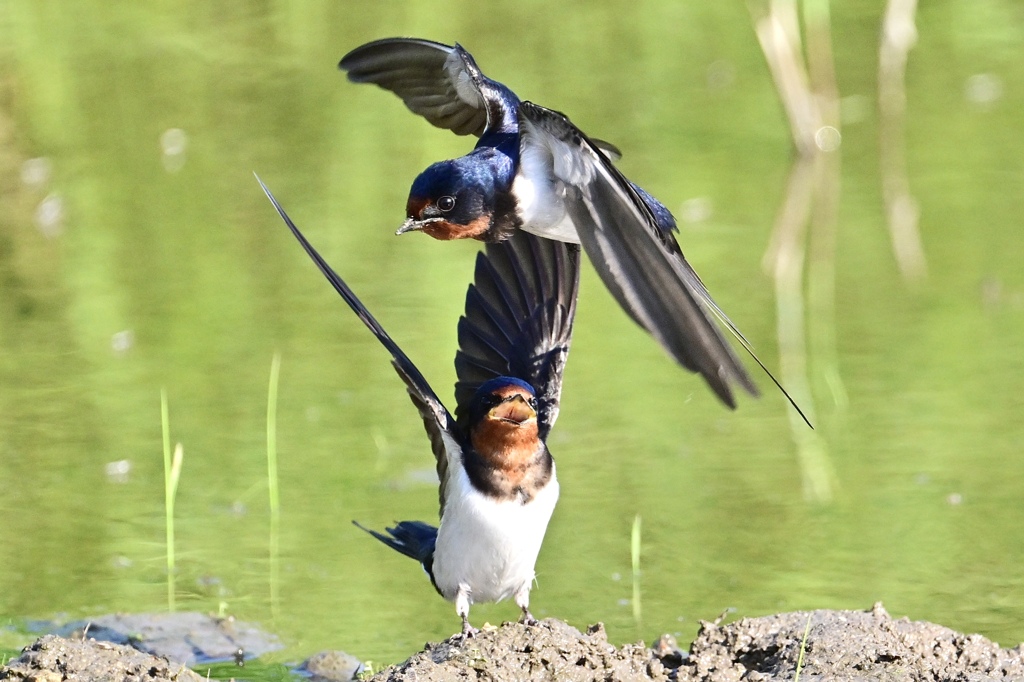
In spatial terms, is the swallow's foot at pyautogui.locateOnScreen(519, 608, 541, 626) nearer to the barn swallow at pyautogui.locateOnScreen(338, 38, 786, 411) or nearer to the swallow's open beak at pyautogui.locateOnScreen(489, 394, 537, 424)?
the swallow's open beak at pyautogui.locateOnScreen(489, 394, 537, 424)

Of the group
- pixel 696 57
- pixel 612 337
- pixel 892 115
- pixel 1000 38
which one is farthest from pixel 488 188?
pixel 1000 38

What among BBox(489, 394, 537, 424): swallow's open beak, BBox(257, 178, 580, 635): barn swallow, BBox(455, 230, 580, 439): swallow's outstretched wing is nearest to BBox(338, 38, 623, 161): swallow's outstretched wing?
BBox(455, 230, 580, 439): swallow's outstretched wing

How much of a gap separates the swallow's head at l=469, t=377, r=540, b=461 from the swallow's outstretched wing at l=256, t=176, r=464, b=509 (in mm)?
86

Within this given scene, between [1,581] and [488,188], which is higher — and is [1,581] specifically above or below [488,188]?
below

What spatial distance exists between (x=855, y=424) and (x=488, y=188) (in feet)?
7.41

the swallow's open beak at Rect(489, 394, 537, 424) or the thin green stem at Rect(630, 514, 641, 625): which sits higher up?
the swallow's open beak at Rect(489, 394, 537, 424)

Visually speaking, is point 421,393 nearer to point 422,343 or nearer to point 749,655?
point 749,655

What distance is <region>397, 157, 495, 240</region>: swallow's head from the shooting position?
4.36 meters

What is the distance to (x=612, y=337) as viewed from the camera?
23.4ft

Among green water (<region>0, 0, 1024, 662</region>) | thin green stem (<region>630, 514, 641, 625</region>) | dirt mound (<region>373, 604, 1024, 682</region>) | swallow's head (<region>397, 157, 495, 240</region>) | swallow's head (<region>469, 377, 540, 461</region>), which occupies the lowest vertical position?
green water (<region>0, 0, 1024, 662</region>)

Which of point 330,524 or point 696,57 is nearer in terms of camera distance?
point 330,524

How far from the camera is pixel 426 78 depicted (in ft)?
17.2

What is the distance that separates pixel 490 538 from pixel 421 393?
0.37m

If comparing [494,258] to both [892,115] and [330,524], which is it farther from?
[892,115]
